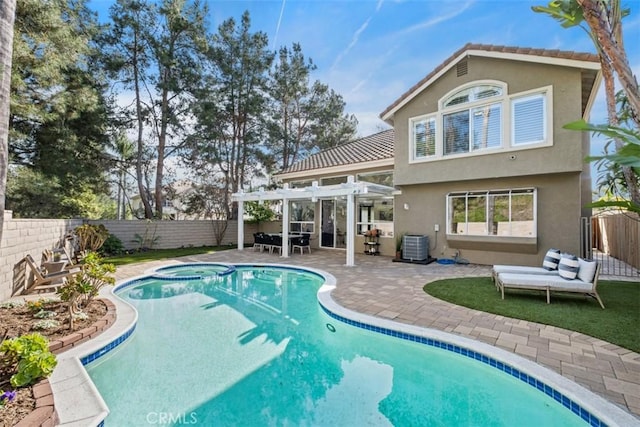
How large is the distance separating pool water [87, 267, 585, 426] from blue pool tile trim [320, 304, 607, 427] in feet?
0.26

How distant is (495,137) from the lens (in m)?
11.9

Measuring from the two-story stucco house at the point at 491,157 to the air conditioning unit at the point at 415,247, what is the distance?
1.90 feet

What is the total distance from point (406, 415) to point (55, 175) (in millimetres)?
19271

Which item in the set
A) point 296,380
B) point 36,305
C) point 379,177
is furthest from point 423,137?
point 36,305

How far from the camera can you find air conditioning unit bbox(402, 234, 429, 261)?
13312 mm

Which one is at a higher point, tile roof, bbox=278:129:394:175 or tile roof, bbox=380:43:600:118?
tile roof, bbox=380:43:600:118

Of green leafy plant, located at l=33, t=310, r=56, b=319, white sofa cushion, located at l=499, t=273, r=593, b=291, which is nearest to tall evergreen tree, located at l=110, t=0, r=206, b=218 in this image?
green leafy plant, located at l=33, t=310, r=56, b=319

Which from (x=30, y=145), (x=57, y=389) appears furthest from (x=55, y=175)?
(x=57, y=389)

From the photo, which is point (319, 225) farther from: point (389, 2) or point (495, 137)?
point (389, 2)

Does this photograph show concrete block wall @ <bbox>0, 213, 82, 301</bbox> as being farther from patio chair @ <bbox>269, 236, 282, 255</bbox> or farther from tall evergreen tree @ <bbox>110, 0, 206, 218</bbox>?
tall evergreen tree @ <bbox>110, 0, 206, 218</bbox>

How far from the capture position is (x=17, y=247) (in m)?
7.73

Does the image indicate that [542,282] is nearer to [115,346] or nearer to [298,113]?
[115,346]

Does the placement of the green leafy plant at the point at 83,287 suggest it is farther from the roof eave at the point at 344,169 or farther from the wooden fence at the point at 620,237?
the wooden fence at the point at 620,237

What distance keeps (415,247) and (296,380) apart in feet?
32.5
